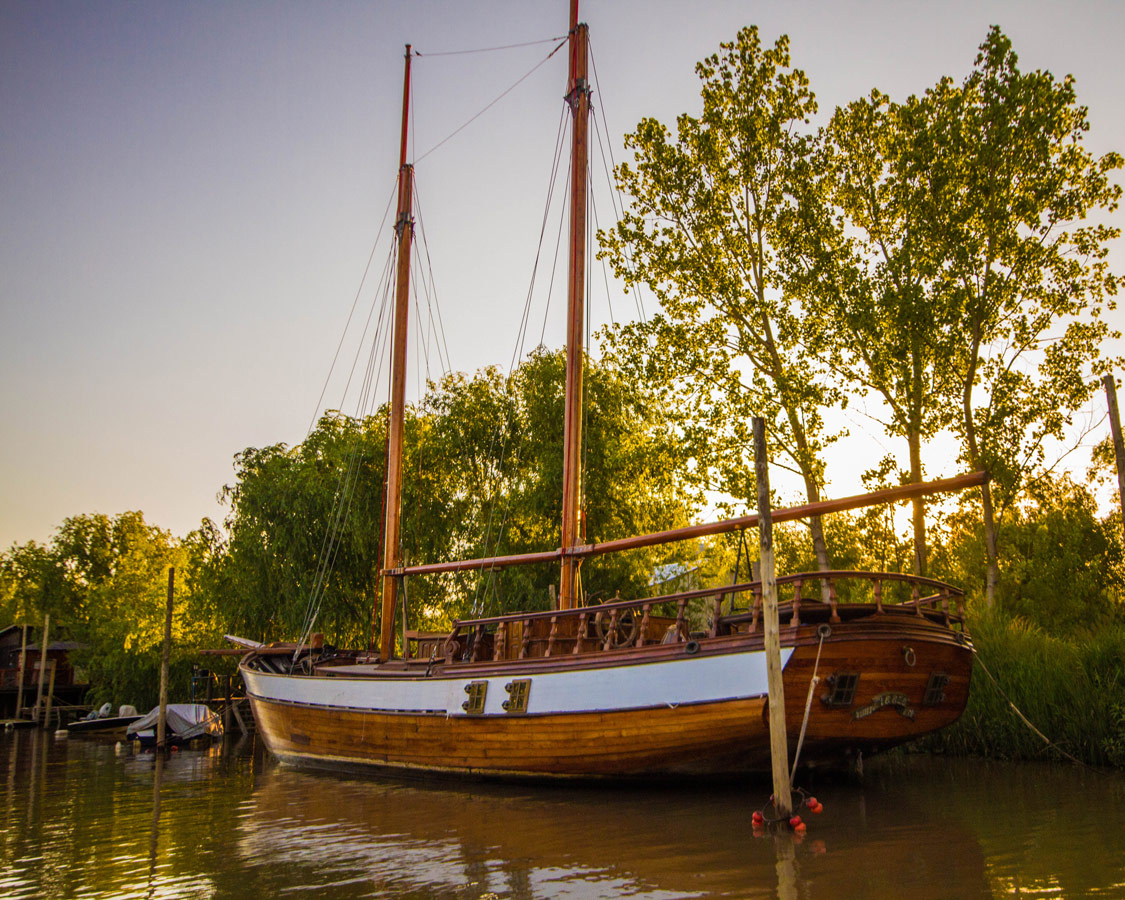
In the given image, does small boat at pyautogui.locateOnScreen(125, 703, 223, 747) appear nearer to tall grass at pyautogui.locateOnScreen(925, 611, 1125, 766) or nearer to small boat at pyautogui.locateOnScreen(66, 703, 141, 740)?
small boat at pyautogui.locateOnScreen(66, 703, 141, 740)

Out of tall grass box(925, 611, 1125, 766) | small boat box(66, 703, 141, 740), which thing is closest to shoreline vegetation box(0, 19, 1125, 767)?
tall grass box(925, 611, 1125, 766)

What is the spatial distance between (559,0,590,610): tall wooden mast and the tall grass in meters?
7.40

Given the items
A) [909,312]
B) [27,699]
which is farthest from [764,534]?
[27,699]

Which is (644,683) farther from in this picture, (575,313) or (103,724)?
(103,724)

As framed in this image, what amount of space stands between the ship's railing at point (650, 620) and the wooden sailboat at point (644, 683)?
36 millimetres

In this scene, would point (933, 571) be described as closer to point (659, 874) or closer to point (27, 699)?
point (659, 874)

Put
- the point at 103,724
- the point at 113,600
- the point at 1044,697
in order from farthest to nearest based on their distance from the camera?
the point at 113,600 < the point at 103,724 < the point at 1044,697

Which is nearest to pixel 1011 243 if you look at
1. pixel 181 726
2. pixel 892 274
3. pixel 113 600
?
pixel 892 274

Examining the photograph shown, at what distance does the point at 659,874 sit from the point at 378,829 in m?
4.42

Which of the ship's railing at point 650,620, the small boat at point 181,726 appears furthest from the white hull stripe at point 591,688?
the small boat at point 181,726

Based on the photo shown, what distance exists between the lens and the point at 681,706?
11.9m

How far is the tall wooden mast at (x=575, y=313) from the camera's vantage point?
16.3 m

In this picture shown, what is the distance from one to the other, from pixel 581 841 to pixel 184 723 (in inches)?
890

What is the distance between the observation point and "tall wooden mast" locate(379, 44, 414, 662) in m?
19.8
